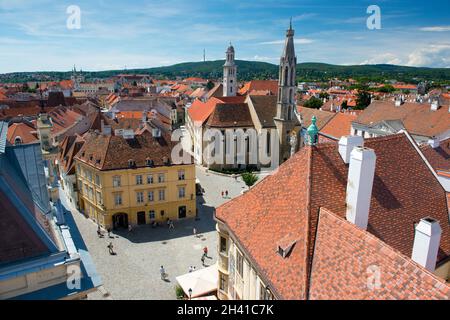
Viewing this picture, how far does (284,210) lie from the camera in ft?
48.0

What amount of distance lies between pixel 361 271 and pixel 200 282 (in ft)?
45.1

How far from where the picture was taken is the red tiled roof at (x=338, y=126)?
185 feet

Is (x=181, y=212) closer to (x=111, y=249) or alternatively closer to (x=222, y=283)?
(x=111, y=249)

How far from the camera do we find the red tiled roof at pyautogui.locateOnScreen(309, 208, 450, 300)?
30.6ft

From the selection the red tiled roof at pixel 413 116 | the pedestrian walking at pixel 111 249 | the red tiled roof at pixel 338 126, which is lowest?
the pedestrian walking at pixel 111 249

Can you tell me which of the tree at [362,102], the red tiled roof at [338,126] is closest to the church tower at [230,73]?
the red tiled roof at [338,126]

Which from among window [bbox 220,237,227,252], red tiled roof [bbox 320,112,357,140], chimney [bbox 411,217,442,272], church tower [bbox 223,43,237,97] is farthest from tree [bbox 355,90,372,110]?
chimney [bbox 411,217,442,272]

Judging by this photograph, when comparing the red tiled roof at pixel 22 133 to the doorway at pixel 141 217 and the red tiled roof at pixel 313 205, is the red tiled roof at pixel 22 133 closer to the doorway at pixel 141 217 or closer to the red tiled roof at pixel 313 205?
the doorway at pixel 141 217

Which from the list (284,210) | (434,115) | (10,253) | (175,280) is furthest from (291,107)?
(10,253)

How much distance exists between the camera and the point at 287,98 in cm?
5369

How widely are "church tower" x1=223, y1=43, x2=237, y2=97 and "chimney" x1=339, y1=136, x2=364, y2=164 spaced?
7262 centimetres

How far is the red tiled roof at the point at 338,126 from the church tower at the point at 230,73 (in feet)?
110

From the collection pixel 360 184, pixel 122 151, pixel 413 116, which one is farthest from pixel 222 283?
pixel 413 116

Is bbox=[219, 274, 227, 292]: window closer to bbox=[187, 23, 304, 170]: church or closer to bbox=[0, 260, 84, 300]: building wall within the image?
bbox=[0, 260, 84, 300]: building wall
